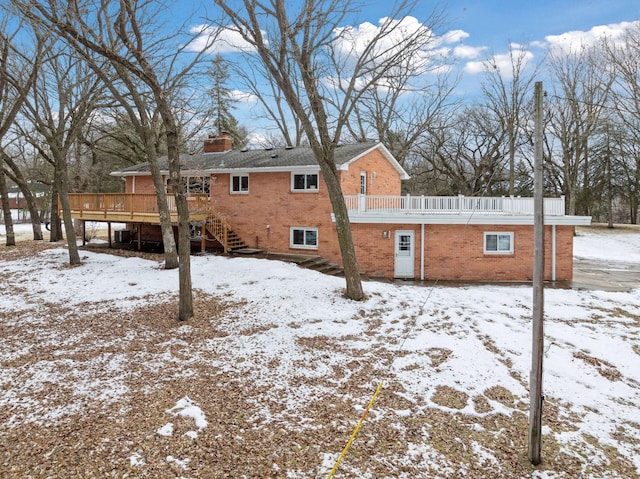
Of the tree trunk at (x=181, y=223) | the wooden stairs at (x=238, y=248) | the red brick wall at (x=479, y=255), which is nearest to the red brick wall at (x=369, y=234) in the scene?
the red brick wall at (x=479, y=255)

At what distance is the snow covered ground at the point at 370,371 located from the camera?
4902 millimetres

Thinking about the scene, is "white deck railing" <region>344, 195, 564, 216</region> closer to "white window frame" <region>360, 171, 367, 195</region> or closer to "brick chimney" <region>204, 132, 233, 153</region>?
"white window frame" <region>360, 171, 367, 195</region>

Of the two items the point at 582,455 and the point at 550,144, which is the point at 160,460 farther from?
the point at 550,144

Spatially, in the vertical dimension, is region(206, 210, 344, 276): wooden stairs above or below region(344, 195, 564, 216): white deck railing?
below

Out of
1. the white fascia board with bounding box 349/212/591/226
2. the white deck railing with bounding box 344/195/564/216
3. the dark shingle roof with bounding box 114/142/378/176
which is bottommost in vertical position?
the white fascia board with bounding box 349/212/591/226

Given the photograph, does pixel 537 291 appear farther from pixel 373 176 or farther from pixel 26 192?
pixel 26 192

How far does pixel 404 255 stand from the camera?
1565 centimetres

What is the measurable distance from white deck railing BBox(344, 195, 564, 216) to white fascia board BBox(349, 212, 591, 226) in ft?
1.39

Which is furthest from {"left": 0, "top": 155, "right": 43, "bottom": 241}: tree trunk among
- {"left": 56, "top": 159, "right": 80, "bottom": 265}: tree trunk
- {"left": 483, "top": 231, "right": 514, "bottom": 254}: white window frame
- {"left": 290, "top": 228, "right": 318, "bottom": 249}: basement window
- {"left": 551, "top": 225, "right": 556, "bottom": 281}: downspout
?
{"left": 551, "top": 225, "right": 556, "bottom": 281}: downspout

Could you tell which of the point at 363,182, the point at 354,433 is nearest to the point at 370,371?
the point at 354,433

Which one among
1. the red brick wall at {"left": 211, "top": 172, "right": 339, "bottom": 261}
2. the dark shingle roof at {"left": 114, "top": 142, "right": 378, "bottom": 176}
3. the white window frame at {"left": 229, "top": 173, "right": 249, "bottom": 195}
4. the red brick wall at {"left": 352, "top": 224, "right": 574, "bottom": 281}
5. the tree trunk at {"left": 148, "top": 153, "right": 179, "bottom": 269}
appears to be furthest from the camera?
the white window frame at {"left": 229, "top": 173, "right": 249, "bottom": 195}

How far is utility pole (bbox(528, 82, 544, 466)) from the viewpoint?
450 cm

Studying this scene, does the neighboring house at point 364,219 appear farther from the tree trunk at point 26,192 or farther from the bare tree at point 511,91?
Answer: the bare tree at point 511,91

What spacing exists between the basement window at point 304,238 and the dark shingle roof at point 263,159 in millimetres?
2712
